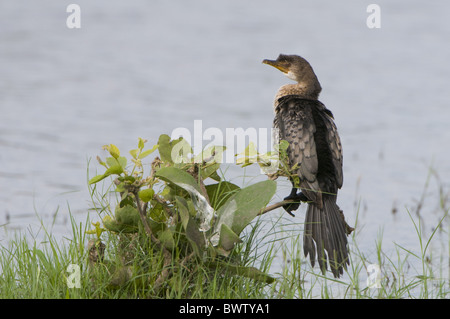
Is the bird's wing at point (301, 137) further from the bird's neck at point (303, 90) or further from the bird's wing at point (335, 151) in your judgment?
the bird's neck at point (303, 90)

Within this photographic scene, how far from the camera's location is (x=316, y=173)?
4.62 meters

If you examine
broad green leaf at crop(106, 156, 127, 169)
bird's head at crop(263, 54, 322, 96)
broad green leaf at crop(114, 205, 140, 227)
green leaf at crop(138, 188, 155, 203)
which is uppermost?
bird's head at crop(263, 54, 322, 96)

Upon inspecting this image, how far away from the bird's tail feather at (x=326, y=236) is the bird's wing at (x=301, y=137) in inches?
4.2

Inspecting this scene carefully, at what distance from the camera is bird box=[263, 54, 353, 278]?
456 centimetres

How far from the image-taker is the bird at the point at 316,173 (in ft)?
15.0

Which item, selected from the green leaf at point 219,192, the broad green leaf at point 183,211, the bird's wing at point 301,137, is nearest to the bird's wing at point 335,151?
the bird's wing at point 301,137

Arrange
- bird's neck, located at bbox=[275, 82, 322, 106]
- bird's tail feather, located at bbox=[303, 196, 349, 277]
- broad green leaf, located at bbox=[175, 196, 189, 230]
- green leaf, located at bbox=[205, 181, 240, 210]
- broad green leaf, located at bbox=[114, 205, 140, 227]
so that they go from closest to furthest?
broad green leaf, located at bbox=[175, 196, 189, 230]
broad green leaf, located at bbox=[114, 205, 140, 227]
green leaf, located at bbox=[205, 181, 240, 210]
bird's tail feather, located at bbox=[303, 196, 349, 277]
bird's neck, located at bbox=[275, 82, 322, 106]

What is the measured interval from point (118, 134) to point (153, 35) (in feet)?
14.4

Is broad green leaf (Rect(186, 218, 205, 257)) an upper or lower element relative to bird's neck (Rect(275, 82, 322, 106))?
lower

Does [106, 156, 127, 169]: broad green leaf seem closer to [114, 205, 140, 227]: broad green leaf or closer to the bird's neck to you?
[114, 205, 140, 227]: broad green leaf

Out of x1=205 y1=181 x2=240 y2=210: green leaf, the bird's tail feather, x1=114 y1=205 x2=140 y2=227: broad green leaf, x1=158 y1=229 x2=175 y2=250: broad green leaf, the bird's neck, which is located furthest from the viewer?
the bird's neck

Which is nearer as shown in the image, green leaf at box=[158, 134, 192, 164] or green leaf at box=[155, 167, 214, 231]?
green leaf at box=[155, 167, 214, 231]

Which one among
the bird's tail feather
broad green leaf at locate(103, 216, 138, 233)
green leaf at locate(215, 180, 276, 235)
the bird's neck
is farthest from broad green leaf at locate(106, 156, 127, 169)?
the bird's neck
